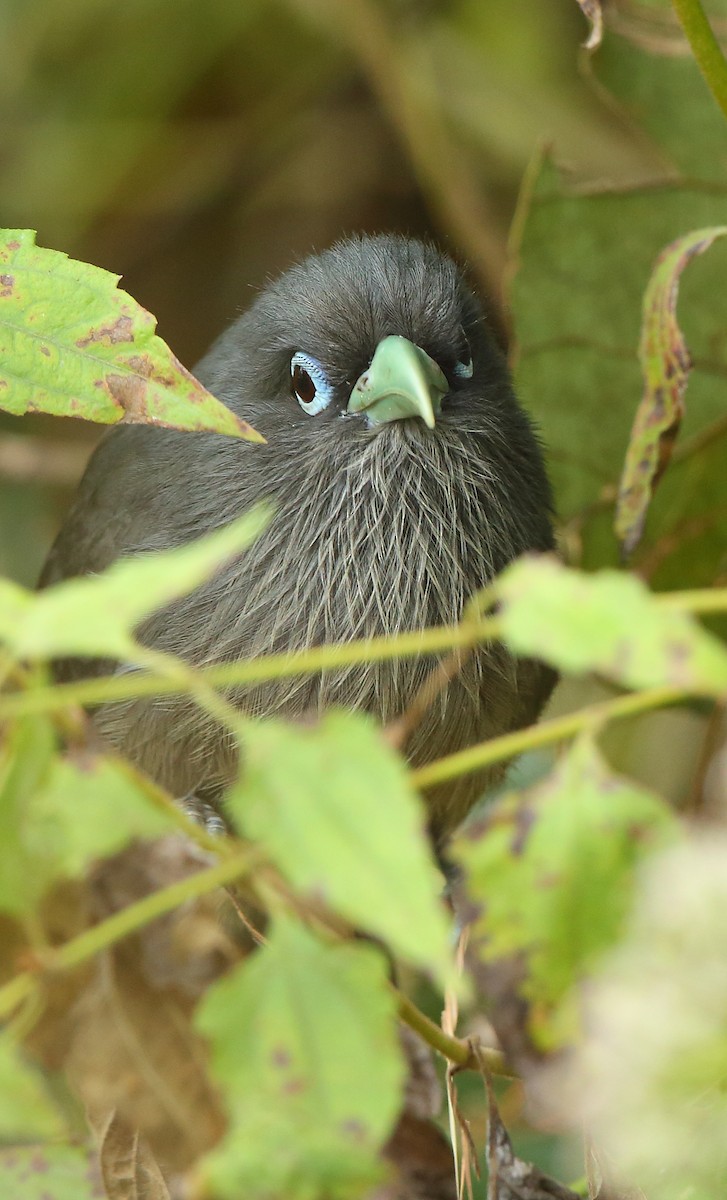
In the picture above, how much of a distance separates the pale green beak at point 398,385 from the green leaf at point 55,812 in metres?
1.22

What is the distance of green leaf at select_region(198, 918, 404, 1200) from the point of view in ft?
3.53

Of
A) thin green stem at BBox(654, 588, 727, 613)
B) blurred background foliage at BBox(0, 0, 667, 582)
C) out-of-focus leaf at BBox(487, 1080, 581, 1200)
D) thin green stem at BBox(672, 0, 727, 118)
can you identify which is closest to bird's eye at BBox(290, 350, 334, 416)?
thin green stem at BBox(672, 0, 727, 118)

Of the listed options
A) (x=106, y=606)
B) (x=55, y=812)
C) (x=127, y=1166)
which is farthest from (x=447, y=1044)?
(x=106, y=606)

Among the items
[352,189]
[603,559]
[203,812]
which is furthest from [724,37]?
[352,189]

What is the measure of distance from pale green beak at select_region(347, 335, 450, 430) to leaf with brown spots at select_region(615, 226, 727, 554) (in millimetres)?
340

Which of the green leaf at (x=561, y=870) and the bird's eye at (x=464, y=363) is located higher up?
the green leaf at (x=561, y=870)

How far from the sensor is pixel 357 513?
101 inches

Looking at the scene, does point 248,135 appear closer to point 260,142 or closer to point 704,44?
point 260,142

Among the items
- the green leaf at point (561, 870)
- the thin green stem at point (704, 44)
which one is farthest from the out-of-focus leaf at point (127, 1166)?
the thin green stem at point (704, 44)

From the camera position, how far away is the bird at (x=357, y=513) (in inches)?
99.0

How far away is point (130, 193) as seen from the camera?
5.54 m

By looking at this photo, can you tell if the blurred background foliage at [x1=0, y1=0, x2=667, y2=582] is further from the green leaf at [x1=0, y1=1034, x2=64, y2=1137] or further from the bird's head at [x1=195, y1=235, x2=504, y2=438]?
the green leaf at [x1=0, y1=1034, x2=64, y2=1137]

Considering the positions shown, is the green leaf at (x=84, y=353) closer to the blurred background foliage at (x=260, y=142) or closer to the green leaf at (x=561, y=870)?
the green leaf at (x=561, y=870)

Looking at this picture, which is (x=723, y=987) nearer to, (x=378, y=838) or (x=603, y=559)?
(x=378, y=838)
